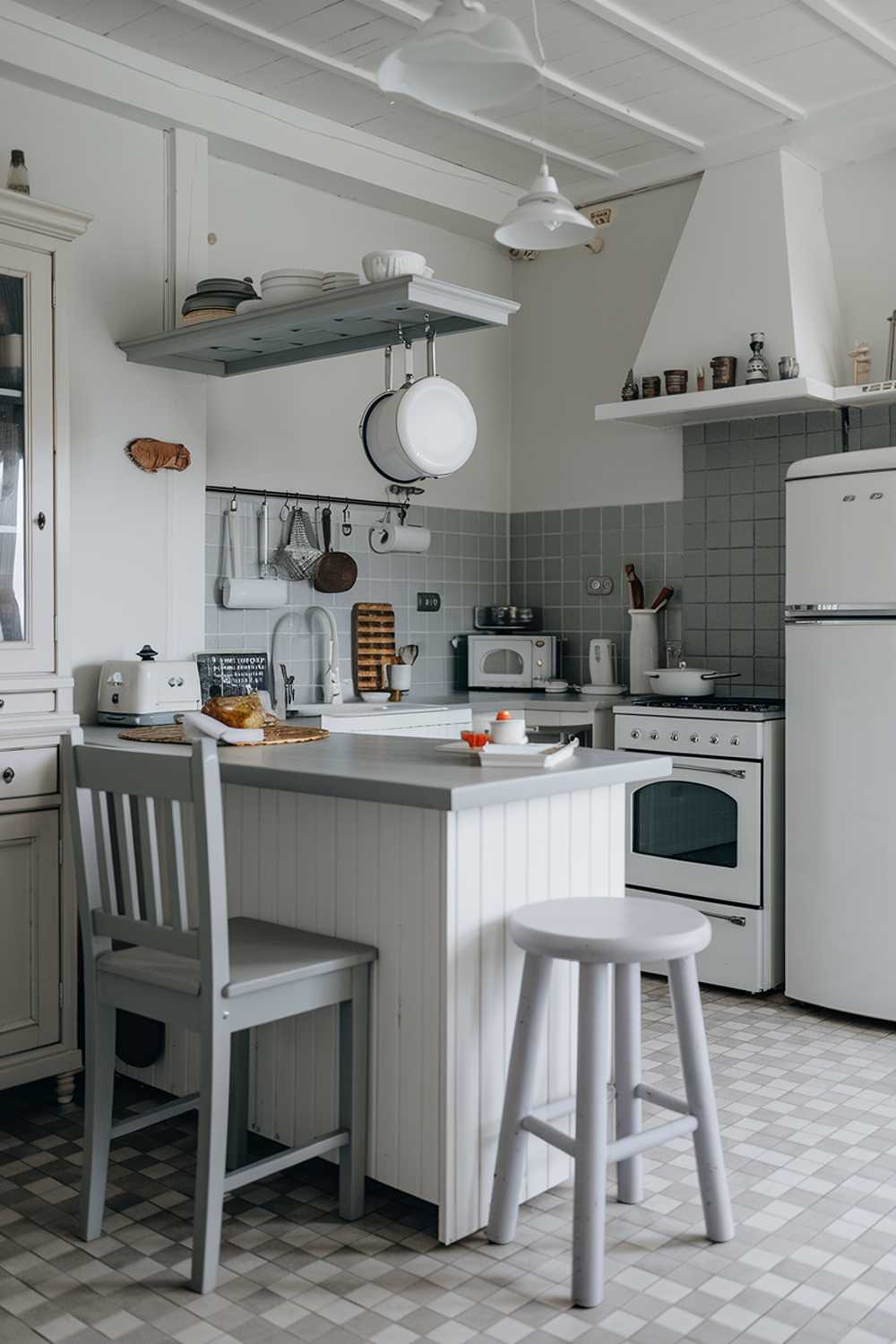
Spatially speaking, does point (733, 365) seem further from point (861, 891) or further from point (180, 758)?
point (180, 758)

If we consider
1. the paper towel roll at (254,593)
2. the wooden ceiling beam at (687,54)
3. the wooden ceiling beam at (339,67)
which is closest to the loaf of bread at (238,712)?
the paper towel roll at (254,593)

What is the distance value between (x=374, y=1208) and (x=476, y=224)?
365cm

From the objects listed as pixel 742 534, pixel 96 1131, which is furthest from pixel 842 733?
pixel 96 1131

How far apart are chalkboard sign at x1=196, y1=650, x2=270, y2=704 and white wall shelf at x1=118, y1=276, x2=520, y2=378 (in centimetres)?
90

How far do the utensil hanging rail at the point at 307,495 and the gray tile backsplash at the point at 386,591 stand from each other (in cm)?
2

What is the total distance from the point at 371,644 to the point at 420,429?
59.8 inches

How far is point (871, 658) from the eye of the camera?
3.58 metres

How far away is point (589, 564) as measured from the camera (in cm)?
501

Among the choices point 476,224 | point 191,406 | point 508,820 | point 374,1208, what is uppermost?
point 476,224

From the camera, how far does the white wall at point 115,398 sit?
363cm

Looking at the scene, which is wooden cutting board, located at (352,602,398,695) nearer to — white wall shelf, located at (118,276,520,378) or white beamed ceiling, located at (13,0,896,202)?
white wall shelf, located at (118,276,520,378)

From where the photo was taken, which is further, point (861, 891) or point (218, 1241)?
point (861, 891)

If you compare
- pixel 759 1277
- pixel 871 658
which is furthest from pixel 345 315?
pixel 759 1277

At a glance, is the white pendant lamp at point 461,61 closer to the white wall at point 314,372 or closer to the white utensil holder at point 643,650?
the white wall at point 314,372
